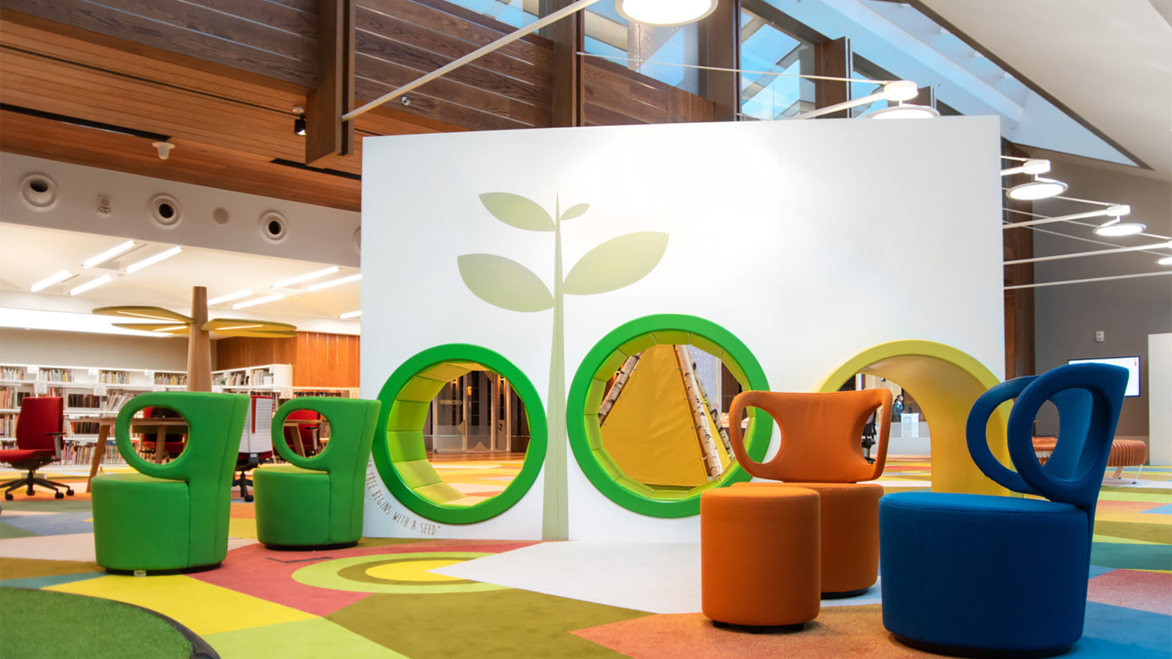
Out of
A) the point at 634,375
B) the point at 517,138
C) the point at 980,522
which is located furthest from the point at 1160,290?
the point at 980,522

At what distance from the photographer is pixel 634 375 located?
914cm

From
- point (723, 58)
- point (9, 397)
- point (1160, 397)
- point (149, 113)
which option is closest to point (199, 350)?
point (149, 113)

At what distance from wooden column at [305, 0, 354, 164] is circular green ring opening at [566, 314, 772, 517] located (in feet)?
9.08

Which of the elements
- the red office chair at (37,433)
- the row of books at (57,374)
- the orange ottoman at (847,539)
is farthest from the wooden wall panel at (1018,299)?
the row of books at (57,374)

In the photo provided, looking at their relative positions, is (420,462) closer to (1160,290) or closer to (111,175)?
(111,175)

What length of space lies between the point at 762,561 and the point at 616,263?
10.2 feet

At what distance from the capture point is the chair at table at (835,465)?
13.1 feet

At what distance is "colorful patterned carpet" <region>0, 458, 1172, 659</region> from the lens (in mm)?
3066

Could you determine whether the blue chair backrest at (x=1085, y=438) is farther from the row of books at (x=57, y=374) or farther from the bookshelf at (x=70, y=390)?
the row of books at (x=57, y=374)

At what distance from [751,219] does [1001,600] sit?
356 centimetres

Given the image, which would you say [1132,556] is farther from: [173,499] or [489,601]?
[173,499]

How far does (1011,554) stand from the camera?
2.91m

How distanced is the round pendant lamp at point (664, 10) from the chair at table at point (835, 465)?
7.55ft

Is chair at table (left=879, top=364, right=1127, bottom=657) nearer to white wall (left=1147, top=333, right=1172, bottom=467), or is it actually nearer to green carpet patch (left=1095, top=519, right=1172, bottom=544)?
green carpet patch (left=1095, top=519, right=1172, bottom=544)
